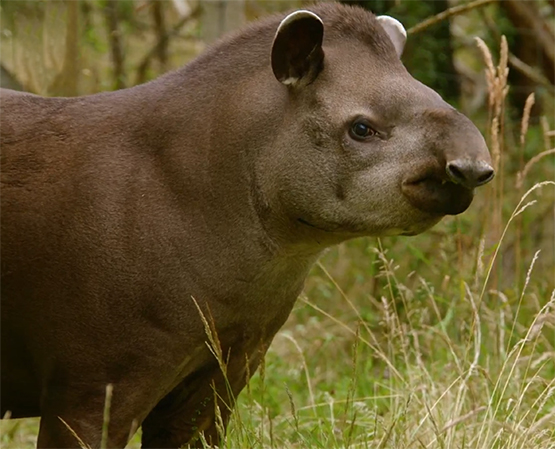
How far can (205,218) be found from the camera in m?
3.75

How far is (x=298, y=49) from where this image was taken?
369cm

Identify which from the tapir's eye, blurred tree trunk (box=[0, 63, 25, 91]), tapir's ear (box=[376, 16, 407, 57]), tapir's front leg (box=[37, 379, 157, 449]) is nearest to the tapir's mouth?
the tapir's eye

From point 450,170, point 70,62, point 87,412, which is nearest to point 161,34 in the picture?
point 70,62

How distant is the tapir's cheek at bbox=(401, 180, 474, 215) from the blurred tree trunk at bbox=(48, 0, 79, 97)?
3.77 m

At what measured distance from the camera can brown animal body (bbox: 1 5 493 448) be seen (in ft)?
11.9

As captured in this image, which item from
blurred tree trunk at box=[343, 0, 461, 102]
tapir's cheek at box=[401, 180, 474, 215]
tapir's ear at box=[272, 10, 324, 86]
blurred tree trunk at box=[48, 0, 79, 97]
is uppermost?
tapir's ear at box=[272, 10, 324, 86]

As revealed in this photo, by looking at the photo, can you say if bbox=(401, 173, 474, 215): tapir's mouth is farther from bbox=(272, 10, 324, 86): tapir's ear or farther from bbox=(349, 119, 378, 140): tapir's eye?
bbox=(272, 10, 324, 86): tapir's ear

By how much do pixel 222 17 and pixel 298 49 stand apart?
300cm

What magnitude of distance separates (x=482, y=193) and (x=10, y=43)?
11.6ft

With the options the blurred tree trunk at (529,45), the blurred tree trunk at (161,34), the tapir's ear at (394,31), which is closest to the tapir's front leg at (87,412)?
the tapir's ear at (394,31)

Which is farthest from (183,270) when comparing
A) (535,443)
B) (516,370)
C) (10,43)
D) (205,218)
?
(10,43)

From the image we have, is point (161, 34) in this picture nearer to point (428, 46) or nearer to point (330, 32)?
point (428, 46)

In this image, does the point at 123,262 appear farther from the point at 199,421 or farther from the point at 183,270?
the point at 199,421

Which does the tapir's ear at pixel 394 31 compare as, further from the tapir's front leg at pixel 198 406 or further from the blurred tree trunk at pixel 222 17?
the blurred tree trunk at pixel 222 17
